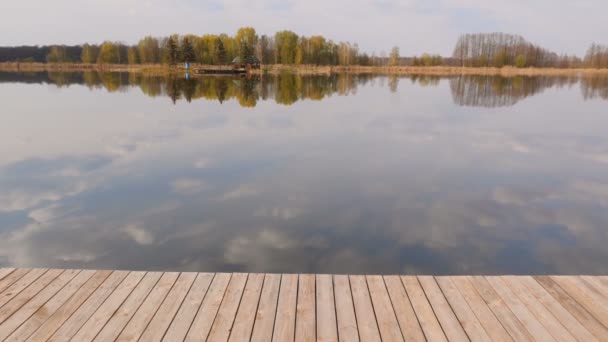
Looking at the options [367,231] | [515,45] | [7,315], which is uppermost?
[515,45]

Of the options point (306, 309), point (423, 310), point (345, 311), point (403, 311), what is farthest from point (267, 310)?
point (423, 310)

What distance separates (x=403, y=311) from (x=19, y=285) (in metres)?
3.24

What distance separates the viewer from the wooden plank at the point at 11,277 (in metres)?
3.48

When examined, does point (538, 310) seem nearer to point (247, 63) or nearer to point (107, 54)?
point (247, 63)

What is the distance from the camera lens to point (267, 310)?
309 cm

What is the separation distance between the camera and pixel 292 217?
21.0ft

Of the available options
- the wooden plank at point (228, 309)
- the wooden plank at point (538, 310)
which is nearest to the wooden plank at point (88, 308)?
the wooden plank at point (228, 309)

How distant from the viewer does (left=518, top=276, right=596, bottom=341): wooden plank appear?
9.37 ft

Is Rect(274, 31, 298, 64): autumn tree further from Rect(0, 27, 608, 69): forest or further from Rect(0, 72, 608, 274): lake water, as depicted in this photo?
Rect(0, 72, 608, 274): lake water

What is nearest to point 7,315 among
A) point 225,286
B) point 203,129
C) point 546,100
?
point 225,286

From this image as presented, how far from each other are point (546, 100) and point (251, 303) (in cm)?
2839

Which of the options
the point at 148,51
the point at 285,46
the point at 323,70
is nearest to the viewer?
the point at 323,70

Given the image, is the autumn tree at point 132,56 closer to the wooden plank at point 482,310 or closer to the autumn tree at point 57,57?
the autumn tree at point 57,57

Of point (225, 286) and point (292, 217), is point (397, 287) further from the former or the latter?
Result: point (292, 217)
